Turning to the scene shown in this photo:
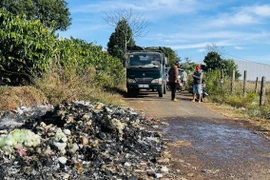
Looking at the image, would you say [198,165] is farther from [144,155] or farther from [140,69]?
[140,69]

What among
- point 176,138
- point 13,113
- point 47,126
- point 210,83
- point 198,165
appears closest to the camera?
point 198,165

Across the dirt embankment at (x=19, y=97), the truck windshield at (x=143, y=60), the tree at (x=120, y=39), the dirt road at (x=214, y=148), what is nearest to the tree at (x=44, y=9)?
the tree at (x=120, y=39)

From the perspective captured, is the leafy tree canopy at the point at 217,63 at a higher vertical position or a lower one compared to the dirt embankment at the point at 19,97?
higher

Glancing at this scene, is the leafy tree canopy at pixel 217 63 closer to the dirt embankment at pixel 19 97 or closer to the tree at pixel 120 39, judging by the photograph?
the tree at pixel 120 39

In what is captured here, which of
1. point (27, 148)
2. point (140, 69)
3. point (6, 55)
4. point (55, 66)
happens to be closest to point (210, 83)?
point (140, 69)

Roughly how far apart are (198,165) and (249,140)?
2.51 meters

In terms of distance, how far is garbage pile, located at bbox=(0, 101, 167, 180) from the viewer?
15.9ft

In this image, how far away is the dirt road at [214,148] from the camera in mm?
5391

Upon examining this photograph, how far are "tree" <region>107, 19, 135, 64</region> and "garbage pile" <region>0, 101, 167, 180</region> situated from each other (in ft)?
92.4

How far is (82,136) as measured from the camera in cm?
608

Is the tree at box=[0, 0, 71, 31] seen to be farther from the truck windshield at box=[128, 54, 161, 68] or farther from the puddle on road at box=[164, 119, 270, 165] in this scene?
the puddle on road at box=[164, 119, 270, 165]

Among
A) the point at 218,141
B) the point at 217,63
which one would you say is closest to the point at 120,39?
the point at 217,63

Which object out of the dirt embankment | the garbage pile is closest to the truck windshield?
the dirt embankment

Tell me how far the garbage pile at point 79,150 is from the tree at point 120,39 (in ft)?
92.4
